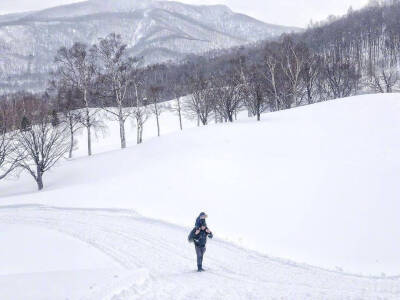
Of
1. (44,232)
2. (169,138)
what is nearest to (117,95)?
(169,138)

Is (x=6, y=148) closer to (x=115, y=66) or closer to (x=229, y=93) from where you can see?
(x=115, y=66)

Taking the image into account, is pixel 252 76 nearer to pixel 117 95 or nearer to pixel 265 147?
pixel 117 95

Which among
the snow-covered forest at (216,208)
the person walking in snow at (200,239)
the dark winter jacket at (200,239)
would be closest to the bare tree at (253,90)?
the snow-covered forest at (216,208)

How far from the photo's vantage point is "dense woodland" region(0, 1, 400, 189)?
31.8 metres

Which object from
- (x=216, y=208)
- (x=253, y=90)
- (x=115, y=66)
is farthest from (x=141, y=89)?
(x=216, y=208)

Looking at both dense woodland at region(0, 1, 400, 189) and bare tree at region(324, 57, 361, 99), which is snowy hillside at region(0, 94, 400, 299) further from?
bare tree at region(324, 57, 361, 99)

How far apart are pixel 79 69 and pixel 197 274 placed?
28.3 meters

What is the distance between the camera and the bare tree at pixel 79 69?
1334 inches

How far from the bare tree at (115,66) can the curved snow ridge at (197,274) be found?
18768 mm

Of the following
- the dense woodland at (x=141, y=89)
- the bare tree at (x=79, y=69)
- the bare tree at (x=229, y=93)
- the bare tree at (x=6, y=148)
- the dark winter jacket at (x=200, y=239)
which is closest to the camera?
the dark winter jacket at (x=200, y=239)

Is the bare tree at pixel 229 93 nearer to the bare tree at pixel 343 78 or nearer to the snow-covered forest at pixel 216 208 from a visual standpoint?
the snow-covered forest at pixel 216 208

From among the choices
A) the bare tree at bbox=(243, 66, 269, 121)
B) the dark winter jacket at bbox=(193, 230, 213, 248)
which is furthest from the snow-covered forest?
the bare tree at bbox=(243, 66, 269, 121)

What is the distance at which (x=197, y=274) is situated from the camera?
36.2ft

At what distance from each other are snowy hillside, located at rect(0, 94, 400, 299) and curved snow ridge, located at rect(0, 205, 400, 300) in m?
0.05
